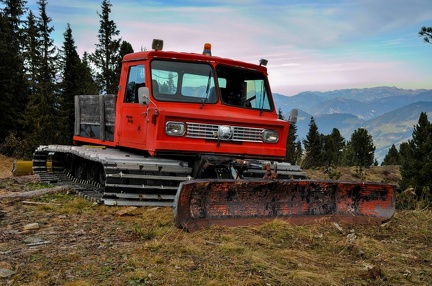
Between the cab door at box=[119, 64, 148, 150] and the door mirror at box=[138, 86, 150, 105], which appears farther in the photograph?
the cab door at box=[119, 64, 148, 150]

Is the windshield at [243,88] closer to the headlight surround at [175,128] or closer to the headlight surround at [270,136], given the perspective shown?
the headlight surround at [270,136]

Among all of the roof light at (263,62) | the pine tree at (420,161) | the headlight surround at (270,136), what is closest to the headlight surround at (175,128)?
the headlight surround at (270,136)

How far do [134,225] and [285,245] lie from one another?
216cm

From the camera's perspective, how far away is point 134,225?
6117mm

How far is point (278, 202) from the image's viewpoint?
20.8 feet

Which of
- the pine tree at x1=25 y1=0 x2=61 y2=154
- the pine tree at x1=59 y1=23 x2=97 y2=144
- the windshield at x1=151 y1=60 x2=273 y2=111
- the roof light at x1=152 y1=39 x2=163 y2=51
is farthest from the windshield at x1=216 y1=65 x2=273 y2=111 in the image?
the pine tree at x1=59 y1=23 x2=97 y2=144

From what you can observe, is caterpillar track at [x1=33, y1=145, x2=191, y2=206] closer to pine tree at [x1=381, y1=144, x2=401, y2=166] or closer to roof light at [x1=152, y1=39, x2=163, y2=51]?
roof light at [x1=152, y1=39, x2=163, y2=51]

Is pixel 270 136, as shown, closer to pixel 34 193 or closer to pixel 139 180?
pixel 139 180

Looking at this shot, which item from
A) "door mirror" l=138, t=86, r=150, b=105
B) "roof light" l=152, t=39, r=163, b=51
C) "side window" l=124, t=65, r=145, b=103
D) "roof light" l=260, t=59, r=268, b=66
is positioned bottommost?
"door mirror" l=138, t=86, r=150, b=105

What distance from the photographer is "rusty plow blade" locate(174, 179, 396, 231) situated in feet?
18.8

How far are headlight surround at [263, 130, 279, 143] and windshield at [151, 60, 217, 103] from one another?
123 centimetres

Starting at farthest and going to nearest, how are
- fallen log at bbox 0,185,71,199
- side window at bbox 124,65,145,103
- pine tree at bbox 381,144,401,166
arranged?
pine tree at bbox 381,144,401,166 → side window at bbox 124,65,145,103 → fallen log at bbox 0,185,71,199

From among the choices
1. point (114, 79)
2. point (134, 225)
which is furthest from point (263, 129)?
point (114, 79)

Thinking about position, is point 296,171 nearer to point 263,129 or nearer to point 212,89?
point 263,129
